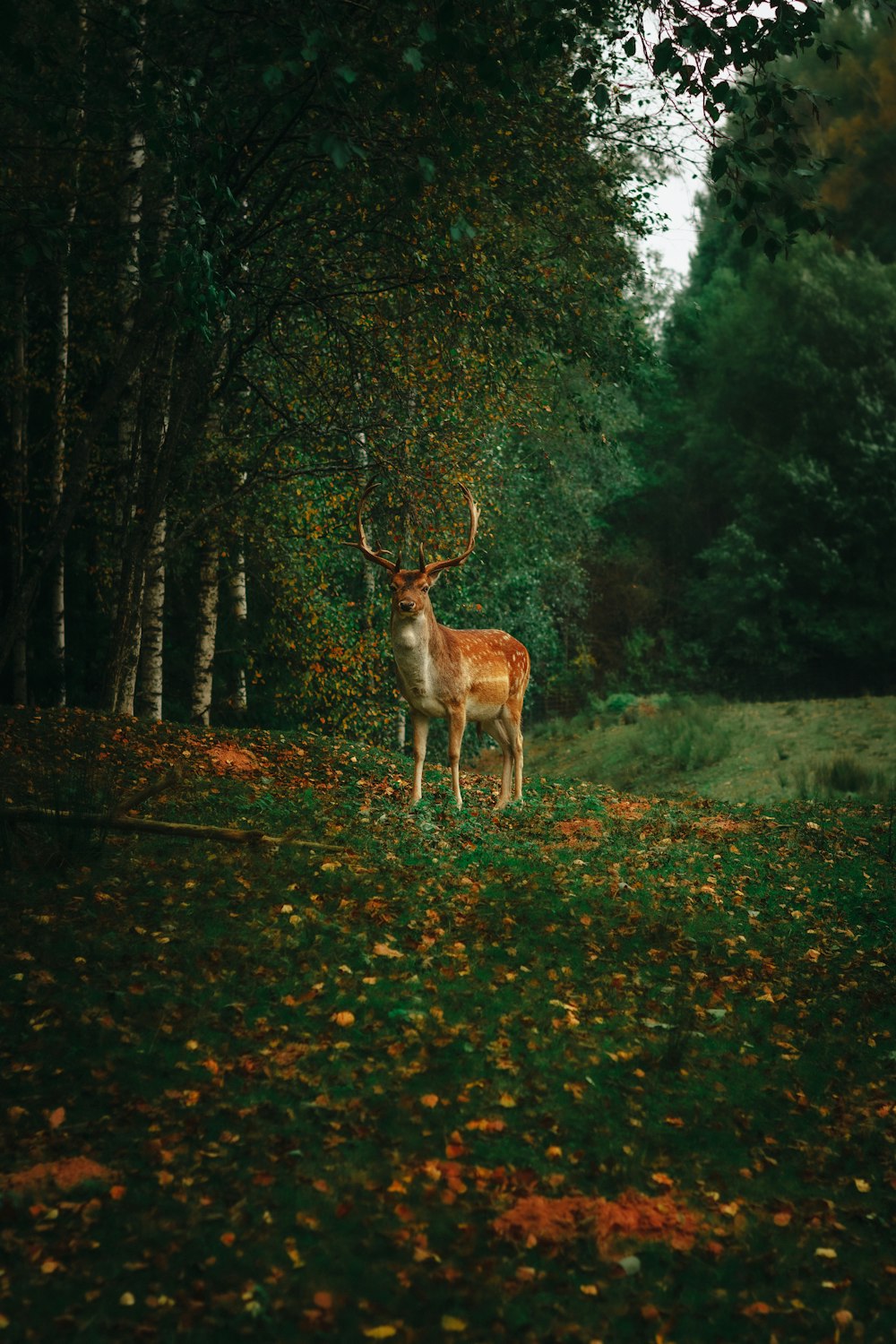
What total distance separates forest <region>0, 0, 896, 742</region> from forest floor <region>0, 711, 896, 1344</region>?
4.30m

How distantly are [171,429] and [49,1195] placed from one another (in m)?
9.53

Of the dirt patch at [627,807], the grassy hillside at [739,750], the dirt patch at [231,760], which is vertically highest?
the dirt patch at [231,760]

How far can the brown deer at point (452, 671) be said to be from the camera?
36.1 ft

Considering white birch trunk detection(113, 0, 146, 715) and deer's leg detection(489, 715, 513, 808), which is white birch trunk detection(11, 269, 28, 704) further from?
deer's leg detection(489, 715, 513, 808)

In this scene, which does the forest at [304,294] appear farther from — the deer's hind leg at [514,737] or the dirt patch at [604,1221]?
the dirt patch at [604,1221]

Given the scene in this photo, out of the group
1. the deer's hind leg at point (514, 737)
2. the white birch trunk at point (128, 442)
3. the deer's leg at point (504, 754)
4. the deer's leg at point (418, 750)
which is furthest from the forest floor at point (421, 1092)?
the white birch trunk at point (128, 442)

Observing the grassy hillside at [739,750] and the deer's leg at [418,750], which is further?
the grassy hillside at [739,750]

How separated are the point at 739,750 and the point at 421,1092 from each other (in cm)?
1809

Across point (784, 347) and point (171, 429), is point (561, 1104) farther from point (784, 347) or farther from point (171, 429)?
point (784, 347)

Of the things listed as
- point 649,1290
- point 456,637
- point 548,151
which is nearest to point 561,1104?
point 649,1290

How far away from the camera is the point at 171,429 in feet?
41.7

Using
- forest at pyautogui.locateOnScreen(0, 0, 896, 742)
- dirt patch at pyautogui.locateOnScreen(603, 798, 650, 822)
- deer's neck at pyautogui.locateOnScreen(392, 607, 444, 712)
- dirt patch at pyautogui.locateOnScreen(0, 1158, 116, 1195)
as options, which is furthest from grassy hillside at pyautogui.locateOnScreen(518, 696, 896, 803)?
dirt patch at pyautogui.locateOnScreen(0, 1158, 116, 1195)

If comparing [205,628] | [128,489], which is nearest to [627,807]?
[205,628]

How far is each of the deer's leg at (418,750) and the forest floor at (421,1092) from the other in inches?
53.5
